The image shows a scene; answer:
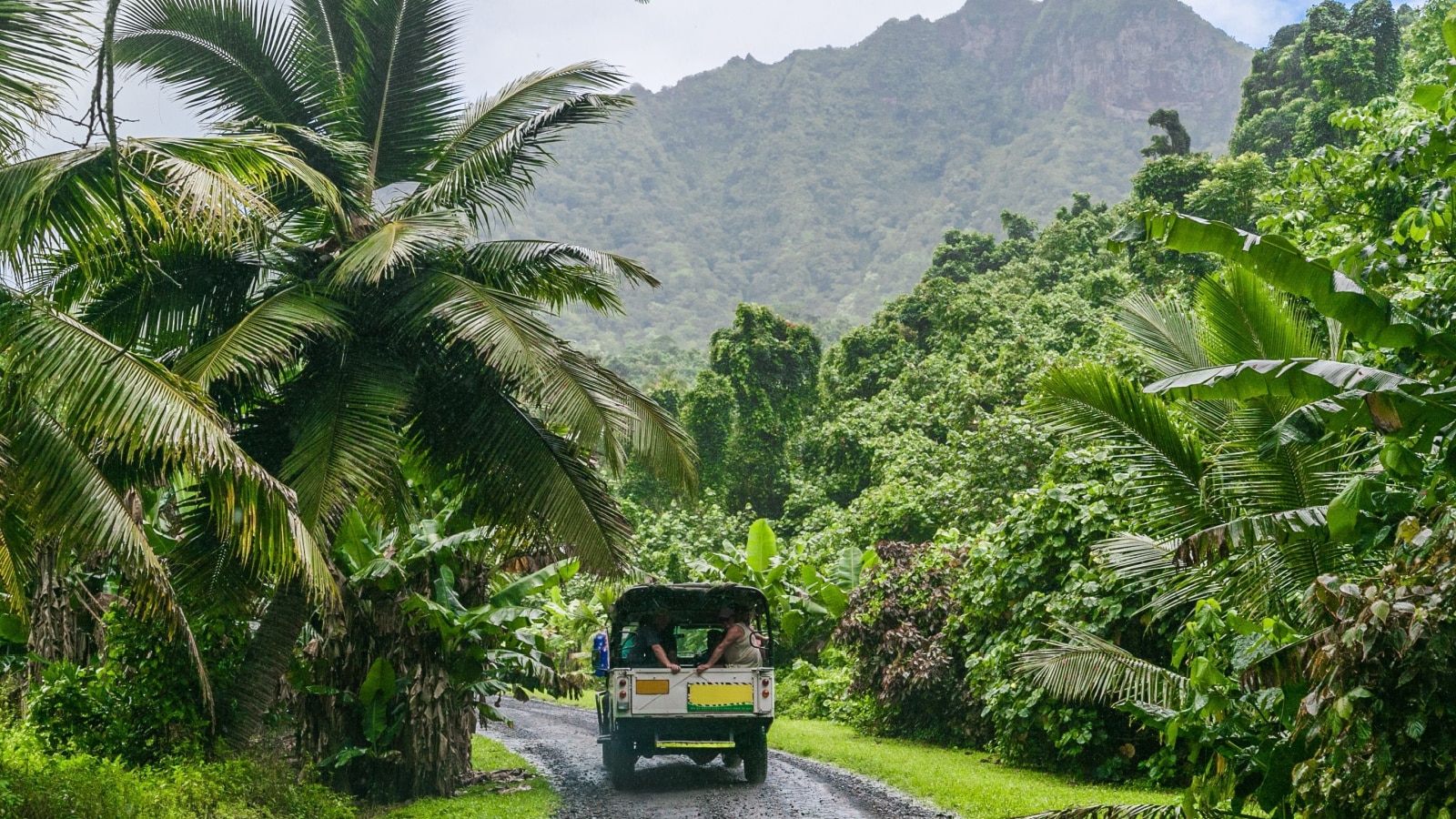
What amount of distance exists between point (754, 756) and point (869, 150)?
15214 centimetres

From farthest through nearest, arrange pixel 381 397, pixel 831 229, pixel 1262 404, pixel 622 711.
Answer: pixel 831 229 < pixel 622 711 < pixel 381 397 < pixel 1262 404

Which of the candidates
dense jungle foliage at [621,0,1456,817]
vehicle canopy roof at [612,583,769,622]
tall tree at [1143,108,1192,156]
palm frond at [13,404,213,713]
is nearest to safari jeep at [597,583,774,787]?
vehicle canopy roof at [612,583,769,622]

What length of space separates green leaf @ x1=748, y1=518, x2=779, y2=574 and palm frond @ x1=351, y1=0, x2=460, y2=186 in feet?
27.6

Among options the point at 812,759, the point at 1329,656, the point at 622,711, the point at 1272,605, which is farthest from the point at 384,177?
the point at 1329,656

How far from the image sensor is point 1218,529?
20.3ft

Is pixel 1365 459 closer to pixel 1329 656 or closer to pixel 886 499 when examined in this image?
pixel 1329 656

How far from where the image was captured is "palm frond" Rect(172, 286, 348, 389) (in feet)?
27.3

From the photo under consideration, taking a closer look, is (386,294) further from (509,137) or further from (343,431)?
(509,137)

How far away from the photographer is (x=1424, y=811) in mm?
4090

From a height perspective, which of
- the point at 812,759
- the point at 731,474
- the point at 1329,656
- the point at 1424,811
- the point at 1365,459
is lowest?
the point at 812,759

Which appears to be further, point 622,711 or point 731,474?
point 731,474

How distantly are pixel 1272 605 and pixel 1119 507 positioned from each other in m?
4.06

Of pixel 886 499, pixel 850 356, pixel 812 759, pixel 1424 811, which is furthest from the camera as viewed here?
pixel 850 356

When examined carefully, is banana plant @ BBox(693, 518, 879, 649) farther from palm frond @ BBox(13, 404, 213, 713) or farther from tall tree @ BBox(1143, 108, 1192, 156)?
tall tree @ BBox(1143, 108, 1192, 156)
